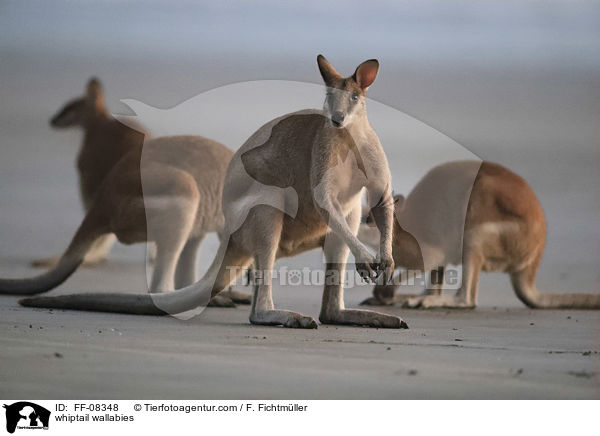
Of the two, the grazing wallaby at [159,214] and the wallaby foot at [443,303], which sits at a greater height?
the grazing wallaby at [159,214]

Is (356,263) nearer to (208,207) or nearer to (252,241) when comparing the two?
(252,241)

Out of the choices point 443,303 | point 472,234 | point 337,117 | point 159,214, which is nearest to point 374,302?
point 443,303

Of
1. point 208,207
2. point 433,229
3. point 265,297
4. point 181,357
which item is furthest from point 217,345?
point 433,229

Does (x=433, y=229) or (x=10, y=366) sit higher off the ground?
(x=433, y=229)

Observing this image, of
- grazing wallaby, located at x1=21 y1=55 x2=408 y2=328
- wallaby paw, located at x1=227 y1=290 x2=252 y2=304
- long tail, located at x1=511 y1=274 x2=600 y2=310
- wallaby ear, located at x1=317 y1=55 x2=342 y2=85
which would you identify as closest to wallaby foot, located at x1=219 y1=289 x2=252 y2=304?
wallaby paw, located at x1=227 y1=290 x2=252 y2=304

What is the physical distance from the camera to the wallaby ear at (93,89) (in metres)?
5.93

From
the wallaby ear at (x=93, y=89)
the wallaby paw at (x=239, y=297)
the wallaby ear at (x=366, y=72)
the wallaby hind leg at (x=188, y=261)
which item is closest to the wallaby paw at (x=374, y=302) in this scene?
the wallaby paw at (x=239, y=297)

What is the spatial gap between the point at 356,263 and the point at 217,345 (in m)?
0.60

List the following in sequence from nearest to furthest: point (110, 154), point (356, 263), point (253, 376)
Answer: point (253, 376) → point (356, 263) → point (110, 154)

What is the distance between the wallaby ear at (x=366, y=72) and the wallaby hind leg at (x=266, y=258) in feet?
2.07

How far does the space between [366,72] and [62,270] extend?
197 cm

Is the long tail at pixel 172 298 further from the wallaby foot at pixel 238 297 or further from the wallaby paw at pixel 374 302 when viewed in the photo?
the wallaby paw at pixel 374 302

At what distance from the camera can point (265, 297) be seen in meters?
3.75
